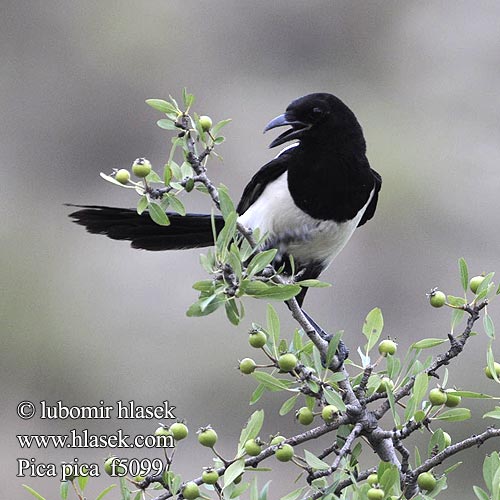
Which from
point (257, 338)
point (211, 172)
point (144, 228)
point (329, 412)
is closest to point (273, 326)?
point (257, 338)

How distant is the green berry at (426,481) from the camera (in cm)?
159

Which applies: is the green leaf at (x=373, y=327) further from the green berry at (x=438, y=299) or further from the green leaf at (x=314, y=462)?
the green leaf at (x=314, y=462)

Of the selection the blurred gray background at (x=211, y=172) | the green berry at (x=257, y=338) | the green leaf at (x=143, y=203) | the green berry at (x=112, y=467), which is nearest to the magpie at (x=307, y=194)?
the green leaf at (x=143, y=203)

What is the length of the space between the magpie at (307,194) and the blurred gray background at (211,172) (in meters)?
2.01

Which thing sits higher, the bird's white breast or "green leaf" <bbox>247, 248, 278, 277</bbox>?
"green leaf" <bbox>247, 248, 278, 277</bbox>

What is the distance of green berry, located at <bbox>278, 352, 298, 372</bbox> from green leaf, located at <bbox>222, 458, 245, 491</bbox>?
18 cm

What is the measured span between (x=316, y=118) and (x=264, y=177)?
0.38m

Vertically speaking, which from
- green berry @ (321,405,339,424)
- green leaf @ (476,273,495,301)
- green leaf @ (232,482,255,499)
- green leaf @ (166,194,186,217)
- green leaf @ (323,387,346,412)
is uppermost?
green leaf @ (166,194,186,217)

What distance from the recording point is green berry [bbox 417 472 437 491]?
159 centimetres

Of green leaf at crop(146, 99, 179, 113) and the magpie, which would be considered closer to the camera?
green leaf at crop(146, 99, 179, 113)

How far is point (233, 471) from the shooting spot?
5.17ft

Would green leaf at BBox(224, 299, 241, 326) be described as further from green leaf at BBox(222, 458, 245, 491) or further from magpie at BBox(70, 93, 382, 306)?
magpie at BBox(70, 93, 382, 306)

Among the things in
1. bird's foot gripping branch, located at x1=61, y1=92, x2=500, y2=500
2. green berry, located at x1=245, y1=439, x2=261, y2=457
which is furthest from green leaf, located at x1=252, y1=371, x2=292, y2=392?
green berry, located at x1=245, y1=439, x2=261, y2=457

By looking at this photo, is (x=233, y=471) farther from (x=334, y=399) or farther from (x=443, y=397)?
(x=443, y=397)
